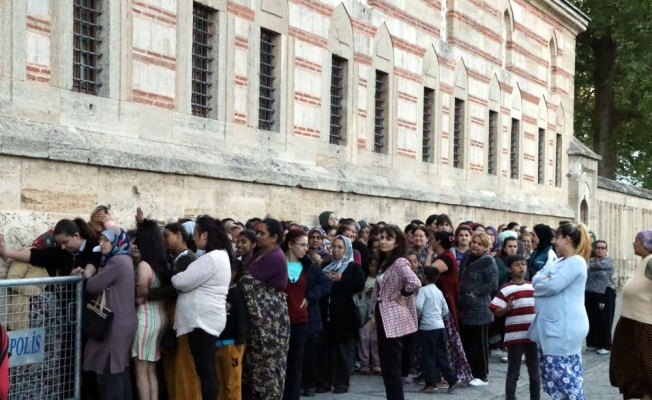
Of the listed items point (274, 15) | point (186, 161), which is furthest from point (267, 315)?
point (274, 15)

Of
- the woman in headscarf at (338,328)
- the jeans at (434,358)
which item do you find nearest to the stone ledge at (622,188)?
the jeans at (434,358)

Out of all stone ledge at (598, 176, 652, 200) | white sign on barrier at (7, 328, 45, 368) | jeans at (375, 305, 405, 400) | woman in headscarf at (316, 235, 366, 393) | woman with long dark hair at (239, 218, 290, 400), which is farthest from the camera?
stone ledge at (598, 176, 652, 200)

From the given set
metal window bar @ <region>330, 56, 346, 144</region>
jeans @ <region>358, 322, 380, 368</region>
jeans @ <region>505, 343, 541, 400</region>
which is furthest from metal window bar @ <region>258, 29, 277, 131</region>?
jeans @ <region>505, 343, 541, 400</region>

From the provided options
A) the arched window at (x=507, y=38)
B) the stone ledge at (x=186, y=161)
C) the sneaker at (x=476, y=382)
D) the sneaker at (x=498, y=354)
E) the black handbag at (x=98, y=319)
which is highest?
the arched window at (x=507, y=38)

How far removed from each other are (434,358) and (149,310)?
3907 millimetres

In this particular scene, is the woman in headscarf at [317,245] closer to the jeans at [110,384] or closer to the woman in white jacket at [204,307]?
the woman in white jacket at [204,307]

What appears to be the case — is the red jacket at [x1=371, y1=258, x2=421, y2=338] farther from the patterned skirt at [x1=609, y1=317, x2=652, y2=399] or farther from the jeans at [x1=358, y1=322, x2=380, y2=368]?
the jeans at [x1=358, y1=322, x2=380, y2=368]

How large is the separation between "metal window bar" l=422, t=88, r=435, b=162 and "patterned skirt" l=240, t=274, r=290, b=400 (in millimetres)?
13482

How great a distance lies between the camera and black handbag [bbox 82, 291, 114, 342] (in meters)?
9.18

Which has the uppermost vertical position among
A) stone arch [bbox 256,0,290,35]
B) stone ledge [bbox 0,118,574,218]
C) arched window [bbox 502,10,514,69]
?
arched window [bbox 502,10,514,69]

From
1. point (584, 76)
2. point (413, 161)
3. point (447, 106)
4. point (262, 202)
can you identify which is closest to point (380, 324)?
point (262, 202)

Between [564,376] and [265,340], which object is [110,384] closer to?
[265,340]

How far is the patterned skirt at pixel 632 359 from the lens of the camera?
421 inches

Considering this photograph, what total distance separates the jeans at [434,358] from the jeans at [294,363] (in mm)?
2008
